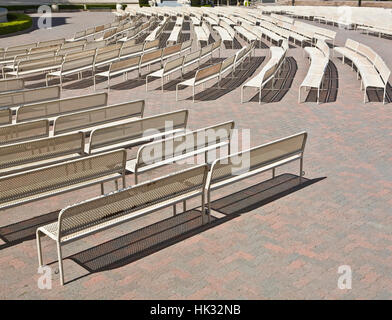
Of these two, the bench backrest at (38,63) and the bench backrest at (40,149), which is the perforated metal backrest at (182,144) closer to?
the bench backrest at (40,149)

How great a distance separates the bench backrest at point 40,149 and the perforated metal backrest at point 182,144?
2.86 feet

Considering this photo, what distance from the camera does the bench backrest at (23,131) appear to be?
Result: 6.81 metres

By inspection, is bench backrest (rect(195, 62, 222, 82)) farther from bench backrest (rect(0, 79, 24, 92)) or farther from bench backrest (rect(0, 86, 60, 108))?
bench backrest (rect(0, 79, 24, 92))

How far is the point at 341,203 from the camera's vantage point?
617 centimetres

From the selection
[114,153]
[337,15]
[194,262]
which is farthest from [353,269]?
[337,15]

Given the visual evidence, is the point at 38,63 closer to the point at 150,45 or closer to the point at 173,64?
the point at 173,64

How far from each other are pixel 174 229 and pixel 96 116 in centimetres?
319

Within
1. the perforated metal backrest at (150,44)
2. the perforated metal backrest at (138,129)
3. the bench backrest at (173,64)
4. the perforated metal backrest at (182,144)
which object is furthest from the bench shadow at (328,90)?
the perforated metal backrest at (150,44)

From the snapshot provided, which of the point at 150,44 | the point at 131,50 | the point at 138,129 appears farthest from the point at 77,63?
the point at 138,129

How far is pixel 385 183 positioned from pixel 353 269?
2.38 meters

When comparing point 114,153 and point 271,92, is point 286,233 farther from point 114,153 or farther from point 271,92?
point 271,92

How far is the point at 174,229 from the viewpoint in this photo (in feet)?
18.2

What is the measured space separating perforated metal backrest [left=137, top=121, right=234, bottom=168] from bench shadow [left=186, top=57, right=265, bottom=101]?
4685 millimetres
